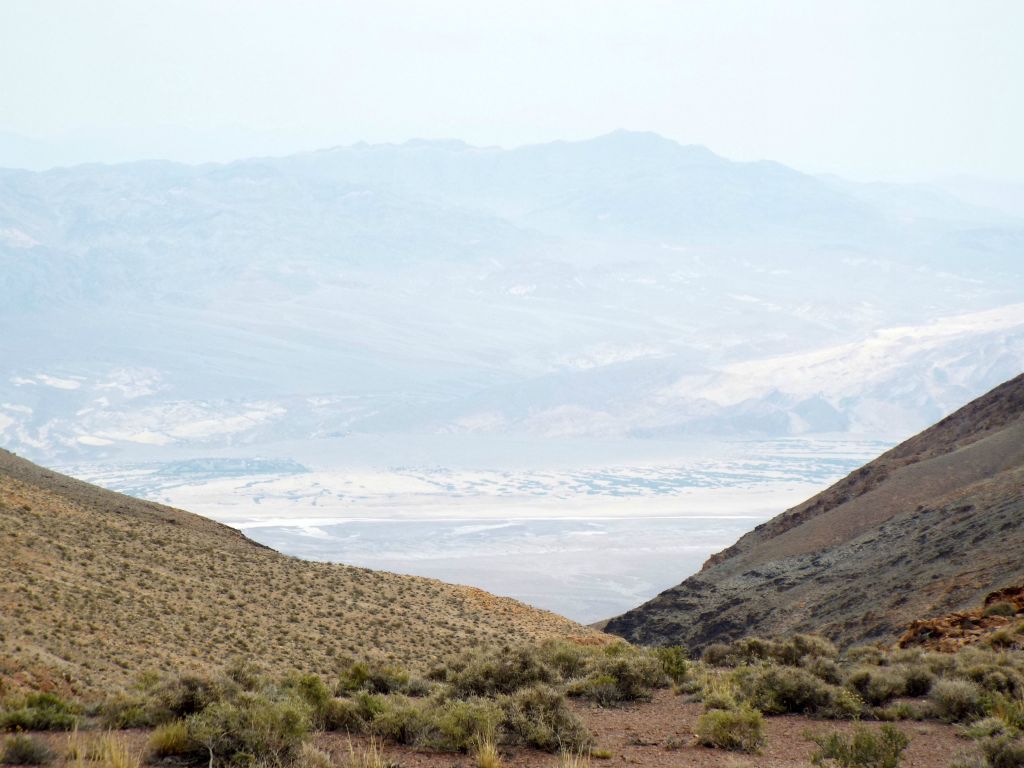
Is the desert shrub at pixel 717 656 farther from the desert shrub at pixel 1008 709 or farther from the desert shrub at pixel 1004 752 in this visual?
the desert shrub at pixel 1004 752

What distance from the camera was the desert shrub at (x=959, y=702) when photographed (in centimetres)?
1250

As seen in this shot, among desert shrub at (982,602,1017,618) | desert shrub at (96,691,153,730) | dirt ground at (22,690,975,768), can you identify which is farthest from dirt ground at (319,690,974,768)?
desert shrub at (982,602,1017,618)

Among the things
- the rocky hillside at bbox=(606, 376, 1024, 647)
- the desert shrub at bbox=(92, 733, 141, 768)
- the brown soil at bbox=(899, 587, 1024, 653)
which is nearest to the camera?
the desert shrub at bbox=(92, 733, 141, 768)

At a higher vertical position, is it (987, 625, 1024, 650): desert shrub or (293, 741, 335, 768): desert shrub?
(987, 625, 1024, 650): desert shrub

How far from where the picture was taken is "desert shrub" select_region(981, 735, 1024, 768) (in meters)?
9.71

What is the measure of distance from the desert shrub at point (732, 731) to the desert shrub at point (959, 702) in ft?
7.23

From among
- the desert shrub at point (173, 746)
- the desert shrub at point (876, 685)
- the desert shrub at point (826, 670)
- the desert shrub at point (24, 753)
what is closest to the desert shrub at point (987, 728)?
the desert shrub at point (876, 685)

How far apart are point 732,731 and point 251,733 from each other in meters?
4.74

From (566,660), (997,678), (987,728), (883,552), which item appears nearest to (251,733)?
(566,660)

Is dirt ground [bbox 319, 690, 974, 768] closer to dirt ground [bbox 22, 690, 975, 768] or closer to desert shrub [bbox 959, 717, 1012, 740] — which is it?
dirt ground [bbox 22, 690, 975, 768]

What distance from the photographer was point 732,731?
38.3 ft

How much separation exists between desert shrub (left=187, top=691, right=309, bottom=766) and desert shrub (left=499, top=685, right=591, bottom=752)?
2.09 m

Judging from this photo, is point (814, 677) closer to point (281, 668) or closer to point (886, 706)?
point (886, 706)

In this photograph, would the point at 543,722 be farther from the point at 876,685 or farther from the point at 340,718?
the point at 876,685
